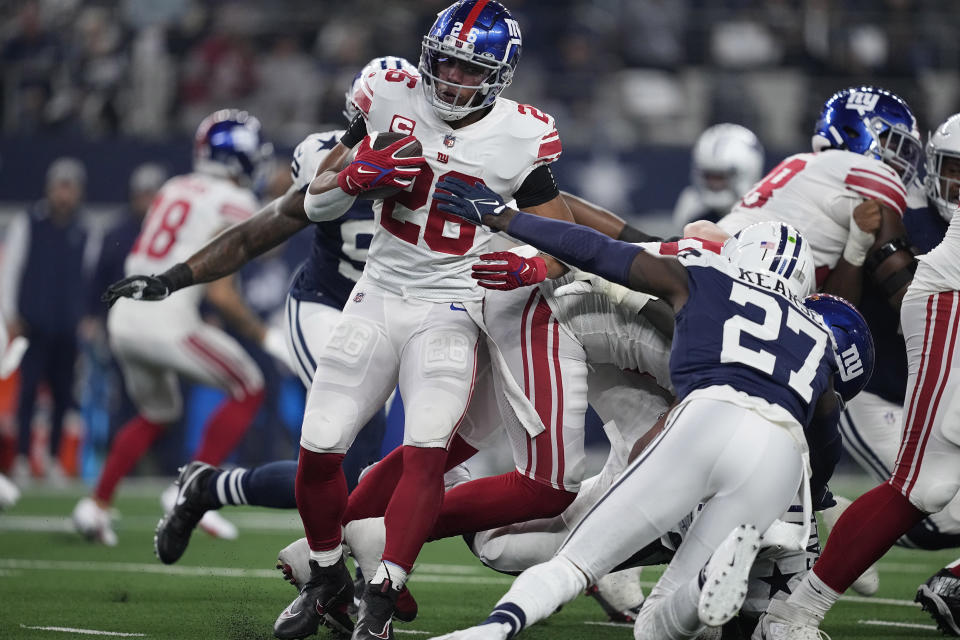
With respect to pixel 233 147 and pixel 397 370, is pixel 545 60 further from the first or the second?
pixel 397 370

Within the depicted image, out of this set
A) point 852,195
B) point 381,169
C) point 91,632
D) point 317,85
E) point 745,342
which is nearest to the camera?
point 745,342

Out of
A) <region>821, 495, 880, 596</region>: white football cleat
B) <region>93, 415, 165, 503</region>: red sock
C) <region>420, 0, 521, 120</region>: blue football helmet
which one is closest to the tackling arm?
<region>420, 0, 521, 120</region>: blue football helmet

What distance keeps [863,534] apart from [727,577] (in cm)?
103

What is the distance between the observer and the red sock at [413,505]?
364 cm

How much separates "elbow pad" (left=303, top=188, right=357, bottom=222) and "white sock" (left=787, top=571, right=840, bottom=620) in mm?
1721

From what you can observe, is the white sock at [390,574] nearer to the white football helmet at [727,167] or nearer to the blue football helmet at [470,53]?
the blue football helmet at [470,53]

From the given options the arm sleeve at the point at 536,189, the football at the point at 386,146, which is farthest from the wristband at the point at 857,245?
the football at the point at 386,146

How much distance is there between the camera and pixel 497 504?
3.96m

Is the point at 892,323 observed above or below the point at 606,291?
below

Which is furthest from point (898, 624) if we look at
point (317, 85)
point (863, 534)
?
point (317, 85)

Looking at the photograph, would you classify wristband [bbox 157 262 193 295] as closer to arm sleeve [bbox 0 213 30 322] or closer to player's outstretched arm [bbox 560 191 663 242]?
player's outstretched arm [bbox 560 191 663 242]

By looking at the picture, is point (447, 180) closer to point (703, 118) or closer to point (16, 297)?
point (16, 297)

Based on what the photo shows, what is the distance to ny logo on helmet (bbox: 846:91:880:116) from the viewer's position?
515 cm

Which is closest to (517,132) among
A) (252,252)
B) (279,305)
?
(252,252)
